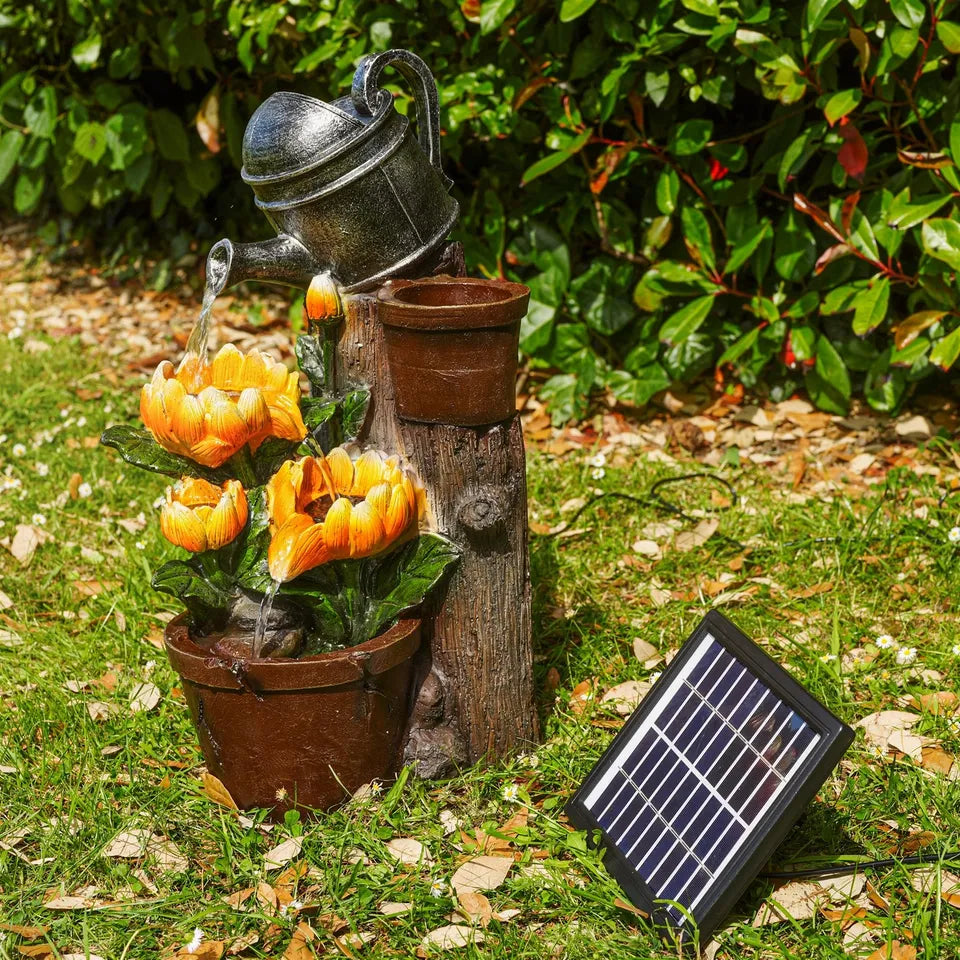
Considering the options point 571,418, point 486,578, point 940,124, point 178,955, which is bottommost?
point 571,418

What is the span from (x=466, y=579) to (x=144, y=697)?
0.84 metres

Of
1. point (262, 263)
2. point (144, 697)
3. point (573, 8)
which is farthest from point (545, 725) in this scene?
point (573, 8)

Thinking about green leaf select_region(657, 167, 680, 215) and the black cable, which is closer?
the black cable

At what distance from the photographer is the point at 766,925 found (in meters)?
1.80

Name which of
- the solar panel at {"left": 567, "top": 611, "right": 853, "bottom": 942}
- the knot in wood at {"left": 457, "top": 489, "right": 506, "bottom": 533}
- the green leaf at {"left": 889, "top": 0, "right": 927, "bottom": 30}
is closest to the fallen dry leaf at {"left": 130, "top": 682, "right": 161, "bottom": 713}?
the knot in wood at {"left": 457, "top": 489, "right": 506, "bottom": 533}

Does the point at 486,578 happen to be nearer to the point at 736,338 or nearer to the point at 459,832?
the point at 459,832

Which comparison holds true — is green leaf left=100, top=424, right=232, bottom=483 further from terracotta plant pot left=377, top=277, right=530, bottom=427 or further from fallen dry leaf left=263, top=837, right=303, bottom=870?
fallen dry leaf left=263, top=837, right=303, bottom=870

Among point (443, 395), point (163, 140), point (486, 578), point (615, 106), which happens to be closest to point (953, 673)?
point (486, 578)

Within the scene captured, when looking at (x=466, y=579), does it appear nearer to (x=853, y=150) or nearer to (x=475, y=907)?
(x=475, y=907)

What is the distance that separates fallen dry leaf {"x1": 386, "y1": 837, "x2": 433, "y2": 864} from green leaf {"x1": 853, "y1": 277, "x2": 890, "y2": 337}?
189 cm

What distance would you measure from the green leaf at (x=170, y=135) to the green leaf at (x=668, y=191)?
7.05ft

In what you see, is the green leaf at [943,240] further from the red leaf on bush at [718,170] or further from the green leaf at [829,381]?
the red leaf on bush at [718,170]

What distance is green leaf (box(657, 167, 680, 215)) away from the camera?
339 cm

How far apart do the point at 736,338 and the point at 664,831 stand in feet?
7.07
